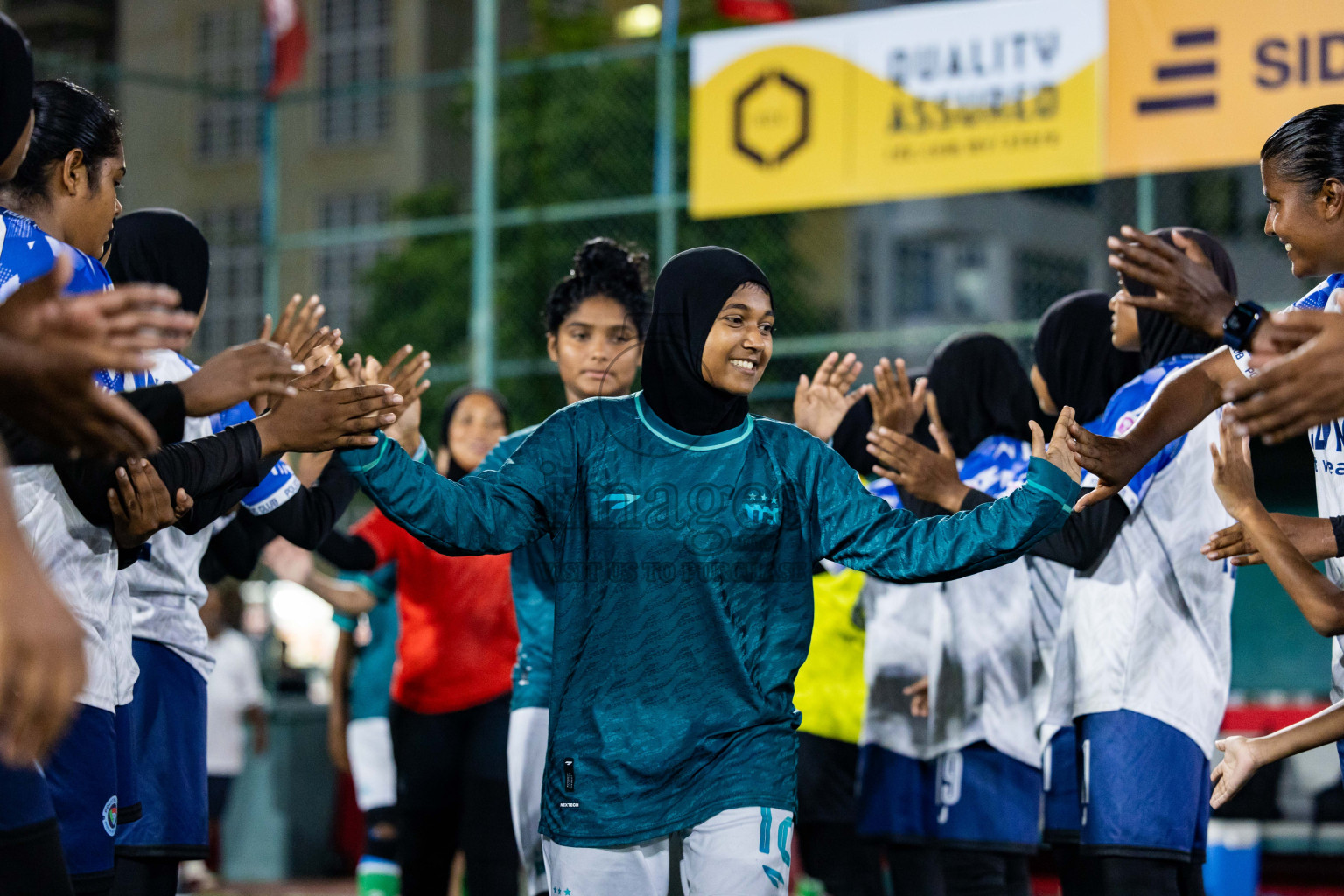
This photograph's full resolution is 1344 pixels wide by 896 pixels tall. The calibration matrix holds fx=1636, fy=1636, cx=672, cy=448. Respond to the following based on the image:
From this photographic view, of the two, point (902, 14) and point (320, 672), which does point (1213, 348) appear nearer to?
point (902, 14)

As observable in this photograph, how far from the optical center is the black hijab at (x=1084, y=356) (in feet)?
15.9

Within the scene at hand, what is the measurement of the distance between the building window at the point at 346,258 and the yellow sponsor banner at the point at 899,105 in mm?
12768

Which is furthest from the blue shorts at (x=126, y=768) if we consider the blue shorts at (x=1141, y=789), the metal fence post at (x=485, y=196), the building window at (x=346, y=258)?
the building window at (x=346, y=258)

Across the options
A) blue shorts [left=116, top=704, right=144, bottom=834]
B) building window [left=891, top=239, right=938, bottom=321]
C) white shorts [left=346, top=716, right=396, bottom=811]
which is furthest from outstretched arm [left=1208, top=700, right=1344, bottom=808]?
building window [left=891, top=239, right=938, bottom=321]

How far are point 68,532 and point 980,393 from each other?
294 cm

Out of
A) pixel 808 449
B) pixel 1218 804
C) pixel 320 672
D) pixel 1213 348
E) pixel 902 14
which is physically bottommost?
pixel 320 672

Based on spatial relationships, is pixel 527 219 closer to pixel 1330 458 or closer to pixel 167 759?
pixel 167 759

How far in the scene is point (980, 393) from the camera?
5.19 m

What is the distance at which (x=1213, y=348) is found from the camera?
4215 mm

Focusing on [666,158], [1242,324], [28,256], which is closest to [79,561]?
[28,256]

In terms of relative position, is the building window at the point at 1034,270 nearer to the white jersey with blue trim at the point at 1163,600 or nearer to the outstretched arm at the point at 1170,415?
the white jersey with blue trim at the point at 1163,600

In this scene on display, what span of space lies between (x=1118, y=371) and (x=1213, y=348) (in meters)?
0.65

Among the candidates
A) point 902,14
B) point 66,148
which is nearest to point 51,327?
point 66,148

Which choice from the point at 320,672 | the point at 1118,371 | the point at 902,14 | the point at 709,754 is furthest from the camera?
the point at 320,672
